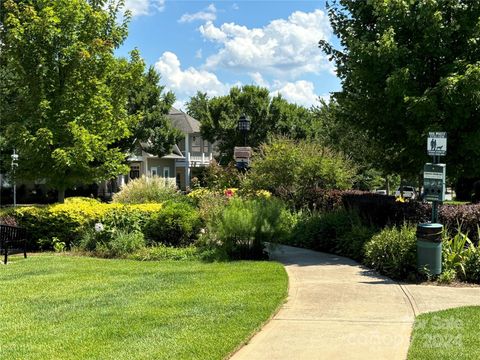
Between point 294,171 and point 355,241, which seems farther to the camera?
point 294,171

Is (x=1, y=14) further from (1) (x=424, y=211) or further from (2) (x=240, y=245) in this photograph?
(1) (x=424, y=211)

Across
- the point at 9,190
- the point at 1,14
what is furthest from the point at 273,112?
the point at 1,14

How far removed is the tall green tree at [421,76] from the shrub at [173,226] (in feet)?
15.5

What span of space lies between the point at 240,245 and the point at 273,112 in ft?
106

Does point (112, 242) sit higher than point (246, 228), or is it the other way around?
point (246, 228)

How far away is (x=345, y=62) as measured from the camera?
1291cm

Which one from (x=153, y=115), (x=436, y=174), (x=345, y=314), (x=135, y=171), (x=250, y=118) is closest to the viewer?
(x=345, y=314)

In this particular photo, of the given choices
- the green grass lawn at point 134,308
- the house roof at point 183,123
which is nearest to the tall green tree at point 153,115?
the house roof at point 183,123

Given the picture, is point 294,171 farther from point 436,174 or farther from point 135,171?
point 135,171

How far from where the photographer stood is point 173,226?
1233 centimetres

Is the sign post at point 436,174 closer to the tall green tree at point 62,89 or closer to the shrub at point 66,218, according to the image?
the shrub at point 66,218

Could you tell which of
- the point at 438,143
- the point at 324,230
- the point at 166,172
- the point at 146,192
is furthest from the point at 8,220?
the point at 166,172

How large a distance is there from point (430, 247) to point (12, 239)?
9046 mm

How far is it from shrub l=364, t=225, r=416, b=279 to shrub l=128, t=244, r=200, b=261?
3.68m
